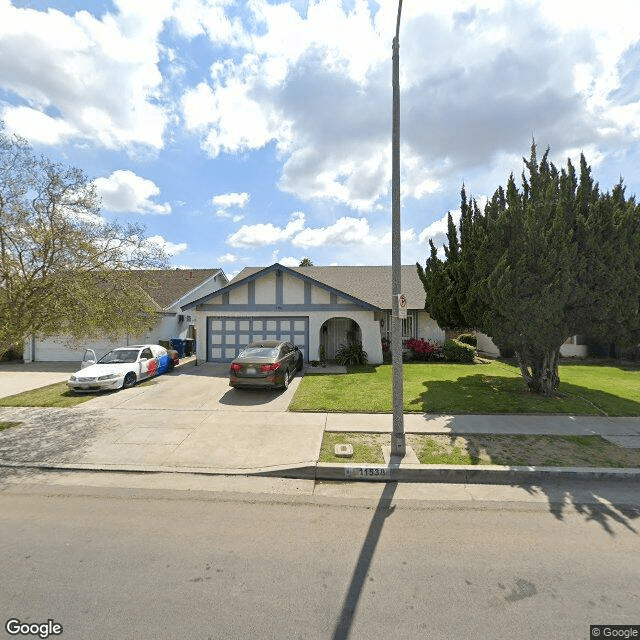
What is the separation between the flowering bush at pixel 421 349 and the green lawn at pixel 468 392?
208cm

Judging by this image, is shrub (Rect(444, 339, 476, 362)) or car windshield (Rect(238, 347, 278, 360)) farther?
shrub (Rect(444, 339, 476, 362))

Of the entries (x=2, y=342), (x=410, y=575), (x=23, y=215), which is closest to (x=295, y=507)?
(x=410, y=575)

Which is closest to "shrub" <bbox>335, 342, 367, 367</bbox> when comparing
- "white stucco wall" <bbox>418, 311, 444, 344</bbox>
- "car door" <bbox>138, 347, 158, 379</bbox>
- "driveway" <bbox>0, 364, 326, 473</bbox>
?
"white stucco wall" <bbox>418, 311, 444, 344</bbox>

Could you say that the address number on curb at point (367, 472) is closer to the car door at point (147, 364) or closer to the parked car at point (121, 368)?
the parked car at point (121, 368)

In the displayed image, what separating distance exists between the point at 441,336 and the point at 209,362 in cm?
1207

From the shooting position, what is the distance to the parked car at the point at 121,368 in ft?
32.8

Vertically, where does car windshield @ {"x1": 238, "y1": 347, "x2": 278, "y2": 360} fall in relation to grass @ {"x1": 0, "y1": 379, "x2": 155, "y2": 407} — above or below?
above

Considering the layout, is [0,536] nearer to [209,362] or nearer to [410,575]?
[410,575]

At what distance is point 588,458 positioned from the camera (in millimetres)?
5652

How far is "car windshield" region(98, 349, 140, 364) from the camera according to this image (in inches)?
452

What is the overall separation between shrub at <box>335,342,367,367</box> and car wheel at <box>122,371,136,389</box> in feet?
26.9

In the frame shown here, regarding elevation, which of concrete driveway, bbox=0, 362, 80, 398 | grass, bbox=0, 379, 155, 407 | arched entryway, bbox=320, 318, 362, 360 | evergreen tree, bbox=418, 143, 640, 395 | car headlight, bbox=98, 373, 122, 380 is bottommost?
grass, bbox=0, 379, 155, 407

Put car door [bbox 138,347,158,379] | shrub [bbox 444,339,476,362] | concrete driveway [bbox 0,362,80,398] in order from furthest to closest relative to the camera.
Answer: shrub [bbox 444,339,476,362]
car door [bbox 138,347,158,379]
concrete driveway [bbox 0,362,80,398]

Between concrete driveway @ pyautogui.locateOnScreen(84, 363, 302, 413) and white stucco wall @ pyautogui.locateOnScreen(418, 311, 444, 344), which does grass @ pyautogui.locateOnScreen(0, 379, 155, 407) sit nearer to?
concrete driveway @ pyautogui.locateOnScreen(84, 363, 302, 413)
